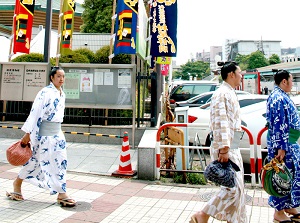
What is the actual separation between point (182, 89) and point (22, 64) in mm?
9333

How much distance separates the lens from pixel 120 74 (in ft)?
27.0

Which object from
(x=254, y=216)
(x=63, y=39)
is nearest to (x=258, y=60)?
(x=63, y=39)

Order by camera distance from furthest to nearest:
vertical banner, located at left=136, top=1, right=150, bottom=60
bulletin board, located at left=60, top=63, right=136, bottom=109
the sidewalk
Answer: bulletin board, located at left=60, top=63, right=136, bottom=109 → vertical banner, located at left=136, top=1, right=150, bottom=60 → the sidewalk

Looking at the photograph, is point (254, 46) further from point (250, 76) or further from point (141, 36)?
point (141, 36)

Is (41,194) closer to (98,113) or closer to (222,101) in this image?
(222,101)

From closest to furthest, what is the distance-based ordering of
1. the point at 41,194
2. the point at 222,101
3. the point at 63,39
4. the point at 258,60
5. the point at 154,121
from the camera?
the point at 222,101, the point at 41,194, the point at 154,121, the point at 63,39, the point at 258,60

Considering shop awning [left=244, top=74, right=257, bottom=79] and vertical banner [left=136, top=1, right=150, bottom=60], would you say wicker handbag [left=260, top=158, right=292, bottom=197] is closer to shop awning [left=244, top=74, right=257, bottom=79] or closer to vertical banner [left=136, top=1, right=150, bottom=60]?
vertical banner [left=136, top=1, right=150, bottom=60]

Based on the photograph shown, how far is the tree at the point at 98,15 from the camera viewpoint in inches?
819

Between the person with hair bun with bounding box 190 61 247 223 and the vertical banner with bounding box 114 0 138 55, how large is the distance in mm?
4661

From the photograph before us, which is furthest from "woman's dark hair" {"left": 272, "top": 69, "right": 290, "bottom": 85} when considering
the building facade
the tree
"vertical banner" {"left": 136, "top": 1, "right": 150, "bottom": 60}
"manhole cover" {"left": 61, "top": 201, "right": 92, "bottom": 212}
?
the building facade

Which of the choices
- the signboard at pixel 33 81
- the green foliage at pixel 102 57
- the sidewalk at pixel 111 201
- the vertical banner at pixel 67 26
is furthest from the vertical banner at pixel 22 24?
the sidewalk at pixel 111 201

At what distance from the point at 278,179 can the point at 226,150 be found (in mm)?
841

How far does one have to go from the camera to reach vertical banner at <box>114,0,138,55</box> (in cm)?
741

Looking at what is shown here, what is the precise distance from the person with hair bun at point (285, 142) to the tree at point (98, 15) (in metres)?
18.8
